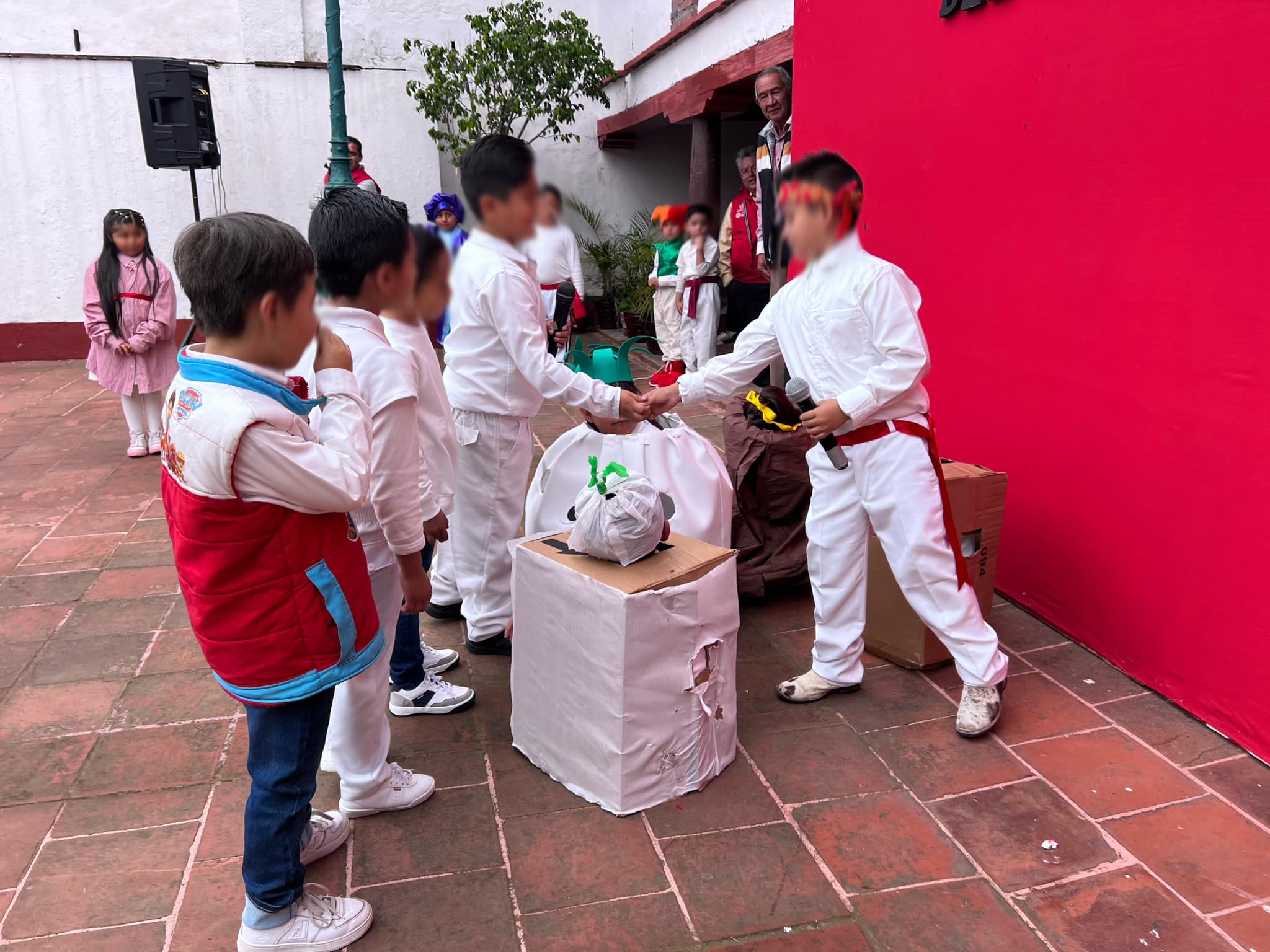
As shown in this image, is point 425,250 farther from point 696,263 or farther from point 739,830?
point 696,263

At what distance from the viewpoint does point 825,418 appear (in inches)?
99.6

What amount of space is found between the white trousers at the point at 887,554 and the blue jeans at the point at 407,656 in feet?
4.06

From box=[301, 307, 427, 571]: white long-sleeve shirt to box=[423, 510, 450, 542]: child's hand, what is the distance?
211 millimetres

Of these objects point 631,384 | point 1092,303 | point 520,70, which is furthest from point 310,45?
point 1092,303

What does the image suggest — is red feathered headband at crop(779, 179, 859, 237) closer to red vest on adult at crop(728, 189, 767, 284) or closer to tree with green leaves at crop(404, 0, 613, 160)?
A: red vest on adult at crop(728, 189, 767, 284)

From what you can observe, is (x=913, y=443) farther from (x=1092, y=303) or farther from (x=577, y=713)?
(x=577, y=713)

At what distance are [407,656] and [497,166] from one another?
5.00 ft

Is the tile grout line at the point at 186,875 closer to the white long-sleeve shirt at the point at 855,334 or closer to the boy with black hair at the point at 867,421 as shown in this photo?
the boy with black hair at the point at 867,421

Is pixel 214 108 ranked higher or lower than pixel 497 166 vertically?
higher

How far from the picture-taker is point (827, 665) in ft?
9.58

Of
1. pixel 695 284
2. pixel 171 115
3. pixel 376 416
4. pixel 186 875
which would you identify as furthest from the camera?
pixel 695 284

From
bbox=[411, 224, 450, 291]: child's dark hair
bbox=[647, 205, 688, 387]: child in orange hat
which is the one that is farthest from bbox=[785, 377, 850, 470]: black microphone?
bbox=[647, 205, 688, 387]: child in orange hat

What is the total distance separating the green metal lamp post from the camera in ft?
20.3

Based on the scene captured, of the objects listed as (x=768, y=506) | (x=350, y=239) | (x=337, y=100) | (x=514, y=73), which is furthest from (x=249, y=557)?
(x=514, y=73)
